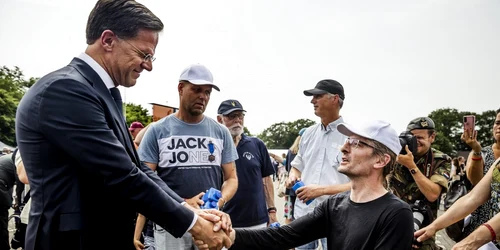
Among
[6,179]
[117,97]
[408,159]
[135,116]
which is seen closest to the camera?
[117,97]

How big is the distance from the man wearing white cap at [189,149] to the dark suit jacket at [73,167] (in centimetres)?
130

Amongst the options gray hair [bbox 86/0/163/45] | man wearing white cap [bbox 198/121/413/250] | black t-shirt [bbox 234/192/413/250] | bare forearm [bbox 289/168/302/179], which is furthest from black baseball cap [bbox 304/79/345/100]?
gray hair [bbox 86/0/163/45]

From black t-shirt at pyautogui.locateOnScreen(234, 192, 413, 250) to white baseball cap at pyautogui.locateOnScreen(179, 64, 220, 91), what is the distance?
4.86ft

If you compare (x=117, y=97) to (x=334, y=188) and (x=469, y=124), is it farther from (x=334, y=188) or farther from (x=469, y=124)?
(x=469, y=124)

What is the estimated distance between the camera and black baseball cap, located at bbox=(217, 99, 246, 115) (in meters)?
5.49

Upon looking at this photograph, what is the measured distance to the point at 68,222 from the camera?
1735 mm

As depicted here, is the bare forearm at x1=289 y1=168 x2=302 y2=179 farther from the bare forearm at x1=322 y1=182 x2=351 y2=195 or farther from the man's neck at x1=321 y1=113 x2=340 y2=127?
the bare forearm at x1=322 y1=182 x2=351 y2=195

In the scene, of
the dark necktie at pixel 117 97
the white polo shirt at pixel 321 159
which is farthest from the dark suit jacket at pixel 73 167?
the white polo shirt at pixel 321 159

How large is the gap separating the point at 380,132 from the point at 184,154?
5.57ft

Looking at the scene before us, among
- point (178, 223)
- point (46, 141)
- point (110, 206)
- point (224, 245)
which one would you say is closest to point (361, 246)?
point (224, 245)

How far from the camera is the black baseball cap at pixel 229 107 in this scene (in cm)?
549

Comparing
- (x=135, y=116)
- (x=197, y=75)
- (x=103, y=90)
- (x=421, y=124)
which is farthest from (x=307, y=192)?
(x=135, y=116)

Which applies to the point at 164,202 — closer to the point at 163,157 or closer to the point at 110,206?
the point at 110,206

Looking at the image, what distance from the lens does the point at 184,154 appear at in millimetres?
3428
